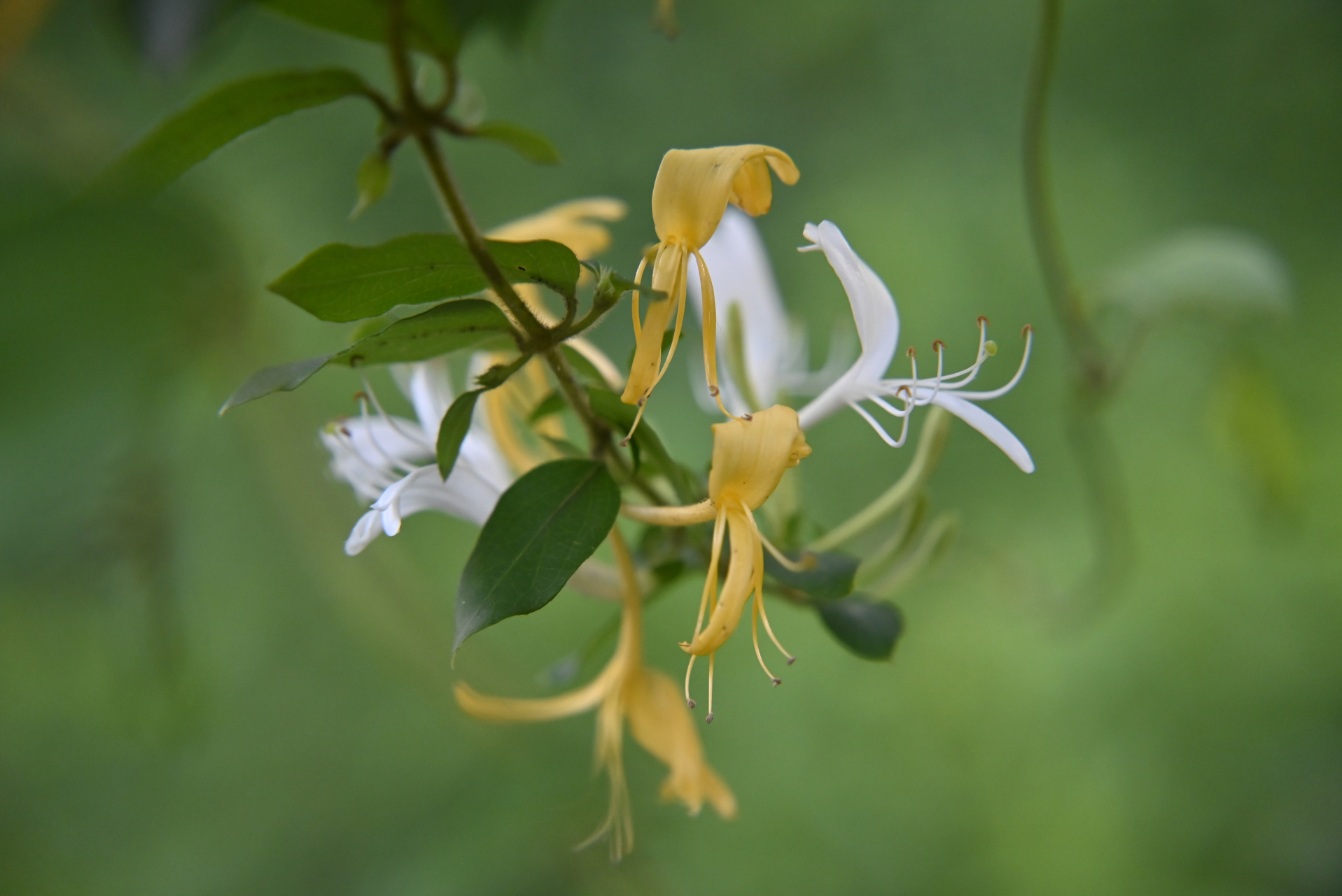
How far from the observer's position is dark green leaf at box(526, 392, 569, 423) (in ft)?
0.81

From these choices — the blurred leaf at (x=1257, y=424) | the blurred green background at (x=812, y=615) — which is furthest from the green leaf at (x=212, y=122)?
the blurred leaf at (x=1257, y=424)

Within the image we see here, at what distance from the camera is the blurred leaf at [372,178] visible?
23 cm

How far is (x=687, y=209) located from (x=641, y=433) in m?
0.06

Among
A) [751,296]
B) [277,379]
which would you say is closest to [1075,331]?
[751,296]

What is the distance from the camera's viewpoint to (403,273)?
198 mm

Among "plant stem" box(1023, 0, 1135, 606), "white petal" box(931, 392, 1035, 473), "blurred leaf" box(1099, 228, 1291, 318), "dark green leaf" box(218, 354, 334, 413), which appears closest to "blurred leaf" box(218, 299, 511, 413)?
"dark green leaf" box(218, 354, 334, 413)

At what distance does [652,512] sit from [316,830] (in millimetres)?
906

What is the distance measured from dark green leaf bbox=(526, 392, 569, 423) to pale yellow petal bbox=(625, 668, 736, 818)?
80 mm

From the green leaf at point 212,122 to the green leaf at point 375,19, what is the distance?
0.6 inches

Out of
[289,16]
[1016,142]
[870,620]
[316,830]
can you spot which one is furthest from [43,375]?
[1016,142]

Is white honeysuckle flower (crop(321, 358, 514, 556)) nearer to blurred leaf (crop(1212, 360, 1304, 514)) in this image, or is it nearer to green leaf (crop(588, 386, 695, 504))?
green leaf (crop(588, 386, 695, 504))

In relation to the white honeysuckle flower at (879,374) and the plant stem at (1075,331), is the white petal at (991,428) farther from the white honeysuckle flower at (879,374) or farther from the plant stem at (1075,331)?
the plant stem at (1075,331)

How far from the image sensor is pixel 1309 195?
1.05 meters

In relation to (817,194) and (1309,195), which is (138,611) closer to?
(817,194)
